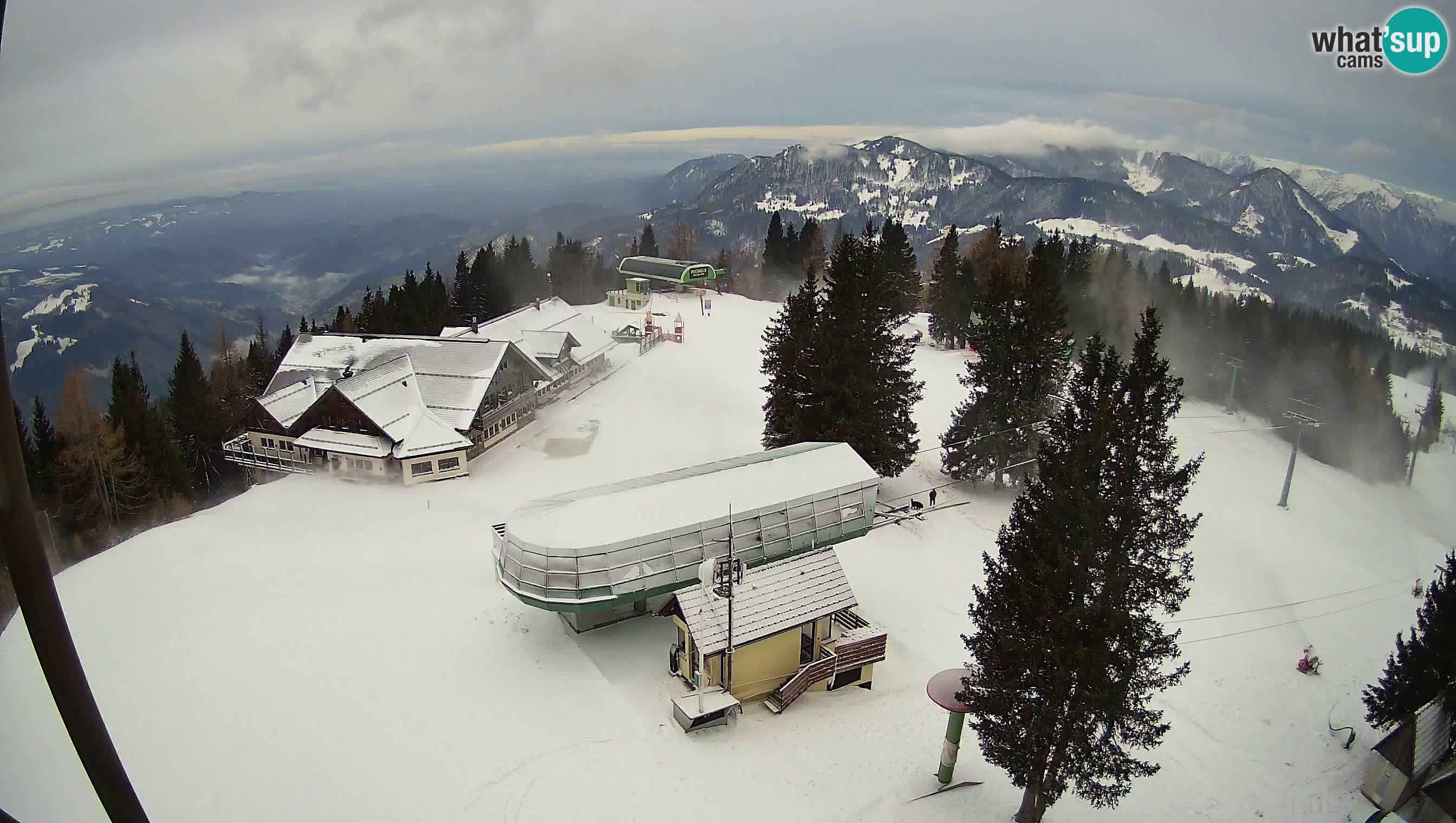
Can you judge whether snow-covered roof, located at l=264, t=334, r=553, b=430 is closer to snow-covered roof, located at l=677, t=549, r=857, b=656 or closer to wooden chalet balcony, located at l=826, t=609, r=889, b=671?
snow-covered roof, located at l=677, t=549, r=857, b=656

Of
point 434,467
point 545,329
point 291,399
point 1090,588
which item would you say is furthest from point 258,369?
point 1090,588

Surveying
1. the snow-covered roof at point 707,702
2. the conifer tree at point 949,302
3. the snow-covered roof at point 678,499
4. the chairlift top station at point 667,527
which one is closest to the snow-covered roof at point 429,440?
the chairlift top station at point 667,527

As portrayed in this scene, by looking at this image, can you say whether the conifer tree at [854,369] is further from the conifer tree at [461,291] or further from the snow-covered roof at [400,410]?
the conifer tree at [461,291]

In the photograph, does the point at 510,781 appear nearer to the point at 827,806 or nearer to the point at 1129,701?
the point at 827,806

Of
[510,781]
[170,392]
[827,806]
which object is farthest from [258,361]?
[827,806]

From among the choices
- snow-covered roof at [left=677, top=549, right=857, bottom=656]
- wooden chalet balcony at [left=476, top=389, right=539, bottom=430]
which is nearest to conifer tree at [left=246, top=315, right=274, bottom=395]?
wooden chalet balcony at [left=476, top=389, right=539, bottom=430]

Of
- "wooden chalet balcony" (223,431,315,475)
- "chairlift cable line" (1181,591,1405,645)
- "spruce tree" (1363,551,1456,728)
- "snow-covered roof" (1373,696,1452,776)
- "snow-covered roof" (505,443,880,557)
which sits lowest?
"chairlift cable line" (1181,591,1405,645)

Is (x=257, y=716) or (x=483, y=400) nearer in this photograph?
(x=257, y=716)
